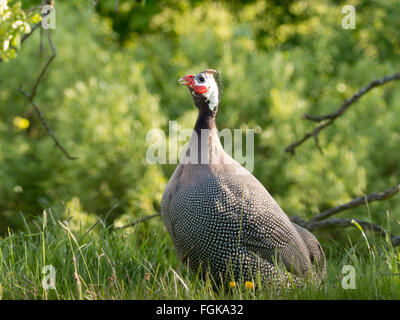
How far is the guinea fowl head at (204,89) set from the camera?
3.29m

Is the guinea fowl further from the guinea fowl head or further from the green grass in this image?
the green grass

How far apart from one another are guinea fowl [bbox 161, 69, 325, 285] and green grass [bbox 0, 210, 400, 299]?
0.15m

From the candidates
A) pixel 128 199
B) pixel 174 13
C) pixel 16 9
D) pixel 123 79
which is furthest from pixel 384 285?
pixel 174 13

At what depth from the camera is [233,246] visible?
3.15 metres

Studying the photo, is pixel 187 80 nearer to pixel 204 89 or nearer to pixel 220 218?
pixel 204 89

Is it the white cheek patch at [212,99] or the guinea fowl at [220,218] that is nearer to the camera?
the guinea fowl at [220,218]

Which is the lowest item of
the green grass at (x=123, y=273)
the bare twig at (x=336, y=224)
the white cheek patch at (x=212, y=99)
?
the green grass at (x=123, y=273)

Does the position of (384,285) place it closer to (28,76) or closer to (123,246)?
(123,246)

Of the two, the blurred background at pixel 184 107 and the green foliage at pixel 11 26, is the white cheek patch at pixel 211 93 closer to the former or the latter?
the green foliage at pixel 11 26

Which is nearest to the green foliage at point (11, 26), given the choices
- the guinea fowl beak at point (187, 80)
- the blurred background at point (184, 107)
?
the guinea fowl beak at point (187, 80)

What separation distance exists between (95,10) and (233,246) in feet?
22.8

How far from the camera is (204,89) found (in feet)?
10.8

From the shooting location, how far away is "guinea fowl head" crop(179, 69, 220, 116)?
329cm

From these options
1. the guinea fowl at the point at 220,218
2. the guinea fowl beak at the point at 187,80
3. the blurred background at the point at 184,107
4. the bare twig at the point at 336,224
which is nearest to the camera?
the guinea fowl at the point at 220,218
